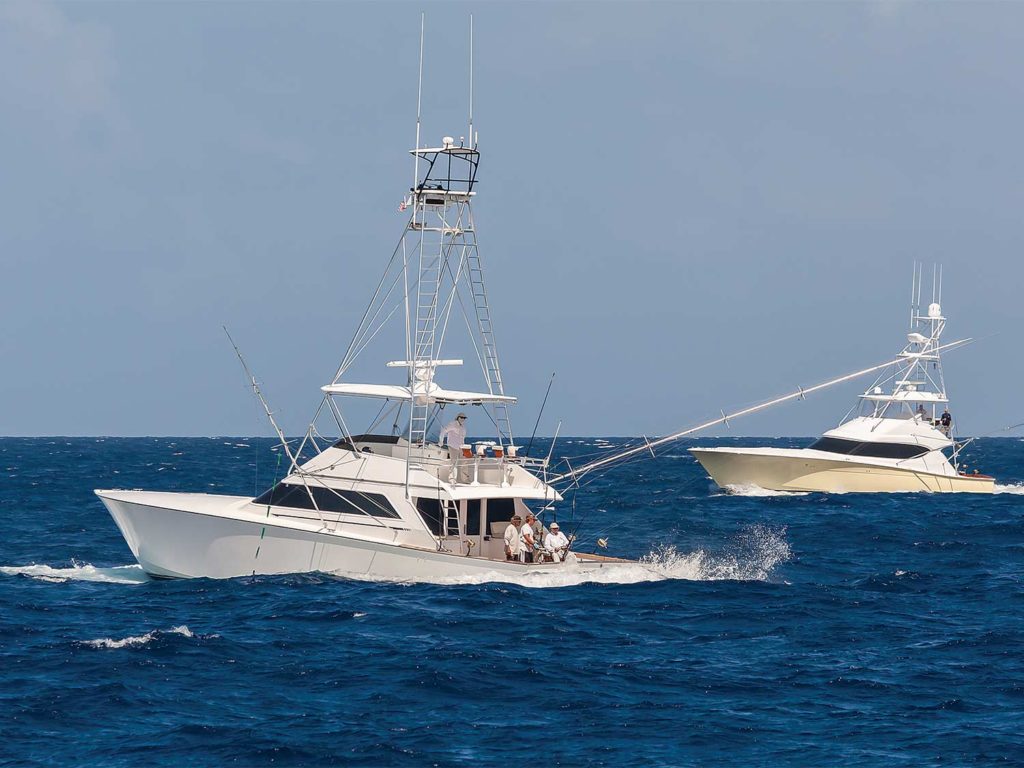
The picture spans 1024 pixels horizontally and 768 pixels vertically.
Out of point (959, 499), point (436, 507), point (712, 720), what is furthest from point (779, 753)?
point (959, 499)

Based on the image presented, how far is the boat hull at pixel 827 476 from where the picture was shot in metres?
51.2

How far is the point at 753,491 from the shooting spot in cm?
5247

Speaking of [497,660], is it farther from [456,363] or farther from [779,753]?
[456,363]

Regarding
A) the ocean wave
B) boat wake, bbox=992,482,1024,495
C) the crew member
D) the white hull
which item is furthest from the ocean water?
boat wake, bbox=992,482,1024,495

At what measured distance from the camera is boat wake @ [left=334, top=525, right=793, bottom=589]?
2500cm

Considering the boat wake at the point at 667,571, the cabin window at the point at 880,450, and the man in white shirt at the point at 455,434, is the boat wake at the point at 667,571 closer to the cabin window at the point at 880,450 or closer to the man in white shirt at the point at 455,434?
the man in white shirt at the point at 455,434

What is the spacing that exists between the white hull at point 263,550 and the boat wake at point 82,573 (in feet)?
3.67

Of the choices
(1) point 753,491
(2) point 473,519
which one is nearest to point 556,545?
(2) point 473,519

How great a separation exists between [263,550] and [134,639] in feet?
16.5

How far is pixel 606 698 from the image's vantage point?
58.3ft

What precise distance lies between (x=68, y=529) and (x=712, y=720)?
76.1ft

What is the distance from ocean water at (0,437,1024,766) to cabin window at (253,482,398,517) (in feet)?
4.45

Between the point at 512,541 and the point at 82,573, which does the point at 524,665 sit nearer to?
the point at 512,541

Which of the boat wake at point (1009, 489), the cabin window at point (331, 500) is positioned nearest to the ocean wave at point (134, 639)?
the cabin window at point (331, 500)
